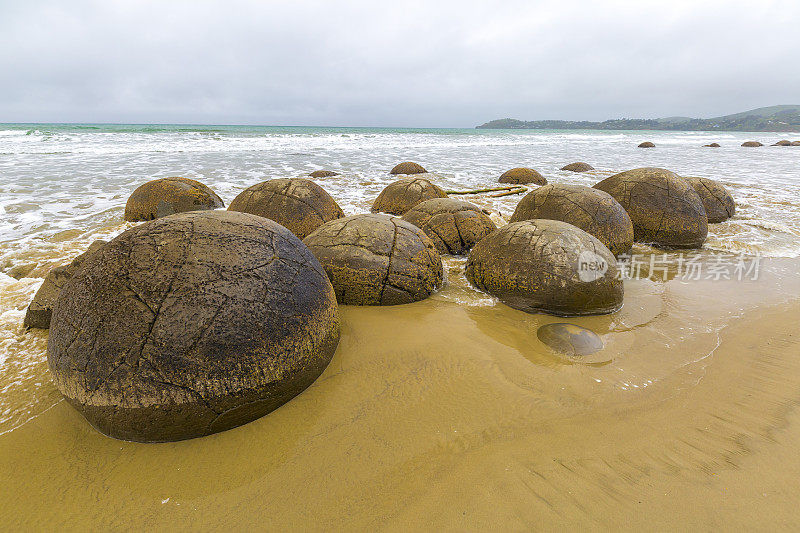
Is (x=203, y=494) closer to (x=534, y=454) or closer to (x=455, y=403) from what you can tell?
(x=455, y=403)

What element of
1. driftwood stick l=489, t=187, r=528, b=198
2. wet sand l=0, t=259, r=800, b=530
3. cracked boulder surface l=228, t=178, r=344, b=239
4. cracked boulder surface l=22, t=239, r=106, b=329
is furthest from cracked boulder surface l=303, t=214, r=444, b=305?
driftwood stick l=489, t=187, r=528, b=198

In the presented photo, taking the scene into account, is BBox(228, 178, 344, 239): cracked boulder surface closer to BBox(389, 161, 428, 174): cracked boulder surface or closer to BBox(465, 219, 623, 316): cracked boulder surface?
BBox(465, 219, 623, 316): cracked boulder surface

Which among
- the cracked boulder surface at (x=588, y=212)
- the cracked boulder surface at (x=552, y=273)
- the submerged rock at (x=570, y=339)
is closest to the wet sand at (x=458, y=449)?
the submerged rock at (x=570, y=339)

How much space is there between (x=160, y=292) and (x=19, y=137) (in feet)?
112

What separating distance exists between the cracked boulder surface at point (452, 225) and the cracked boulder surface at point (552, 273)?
1.35 meters

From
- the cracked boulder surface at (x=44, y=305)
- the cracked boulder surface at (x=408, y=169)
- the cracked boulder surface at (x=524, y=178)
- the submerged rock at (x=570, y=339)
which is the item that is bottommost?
the submerged rock at (x=570, y=339)

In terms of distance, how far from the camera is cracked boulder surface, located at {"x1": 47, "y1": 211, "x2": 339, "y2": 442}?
189 centimetres

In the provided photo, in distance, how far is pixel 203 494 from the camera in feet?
5.76

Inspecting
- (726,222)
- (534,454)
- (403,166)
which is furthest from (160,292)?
(403,166)

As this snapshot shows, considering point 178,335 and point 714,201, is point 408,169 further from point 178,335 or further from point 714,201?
point 178,335

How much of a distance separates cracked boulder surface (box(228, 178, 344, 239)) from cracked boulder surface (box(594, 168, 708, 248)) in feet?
15.4

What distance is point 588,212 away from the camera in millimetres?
4891

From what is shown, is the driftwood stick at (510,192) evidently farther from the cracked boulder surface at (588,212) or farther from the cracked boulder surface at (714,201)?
the cracked boulder surface at (588,212)

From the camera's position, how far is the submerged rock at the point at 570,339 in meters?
2.88
